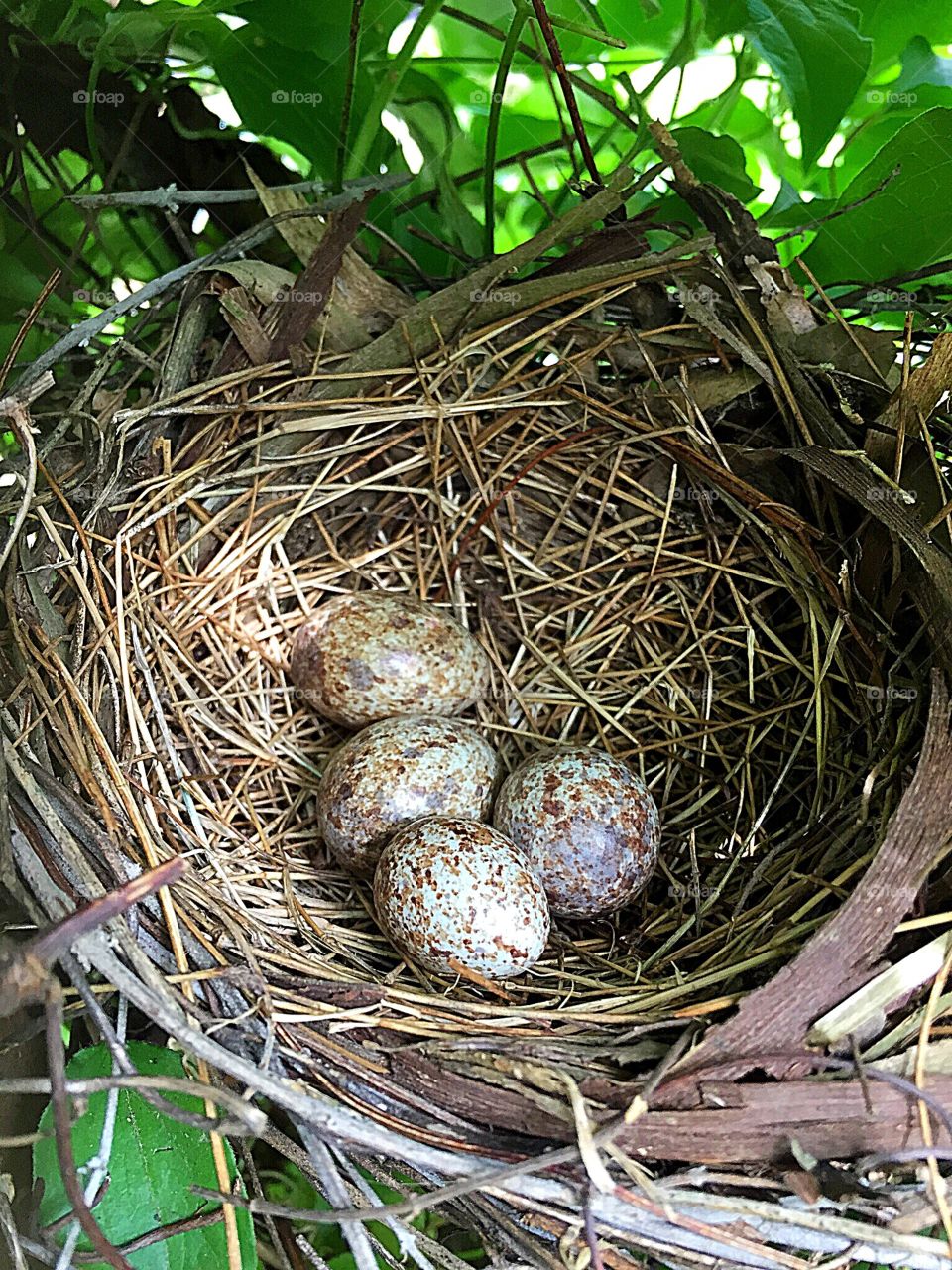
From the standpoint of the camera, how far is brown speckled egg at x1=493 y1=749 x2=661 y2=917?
1.17 metres

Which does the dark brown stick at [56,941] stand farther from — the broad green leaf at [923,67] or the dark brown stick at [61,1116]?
the broad green leaf at [923,67]

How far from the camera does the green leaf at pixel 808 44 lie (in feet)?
3.80

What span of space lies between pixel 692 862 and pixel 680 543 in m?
0.45

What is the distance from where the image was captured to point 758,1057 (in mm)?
818

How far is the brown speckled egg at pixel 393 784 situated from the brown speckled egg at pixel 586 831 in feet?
0.26

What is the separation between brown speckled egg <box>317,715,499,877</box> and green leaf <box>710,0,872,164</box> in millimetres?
928

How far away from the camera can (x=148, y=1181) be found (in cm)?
84

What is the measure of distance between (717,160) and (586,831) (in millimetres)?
876

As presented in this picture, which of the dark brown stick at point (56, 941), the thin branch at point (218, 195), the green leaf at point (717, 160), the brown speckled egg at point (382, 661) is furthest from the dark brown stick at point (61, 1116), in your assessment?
the green leaf at point (717, 160)

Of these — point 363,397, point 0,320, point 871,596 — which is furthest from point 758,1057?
point 0,320

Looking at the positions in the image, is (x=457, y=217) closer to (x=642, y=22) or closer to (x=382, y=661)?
(x=642, y=22)

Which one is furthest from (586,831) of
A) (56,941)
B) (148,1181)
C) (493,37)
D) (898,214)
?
(493,37)

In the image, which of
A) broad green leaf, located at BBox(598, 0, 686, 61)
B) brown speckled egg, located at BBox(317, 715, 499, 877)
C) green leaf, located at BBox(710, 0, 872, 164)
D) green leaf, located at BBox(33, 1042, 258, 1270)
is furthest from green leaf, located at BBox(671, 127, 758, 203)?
green leaf, located at BBox(33, 1042, 258, 1270)

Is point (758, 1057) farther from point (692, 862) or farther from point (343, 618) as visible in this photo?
point (343, 618)
